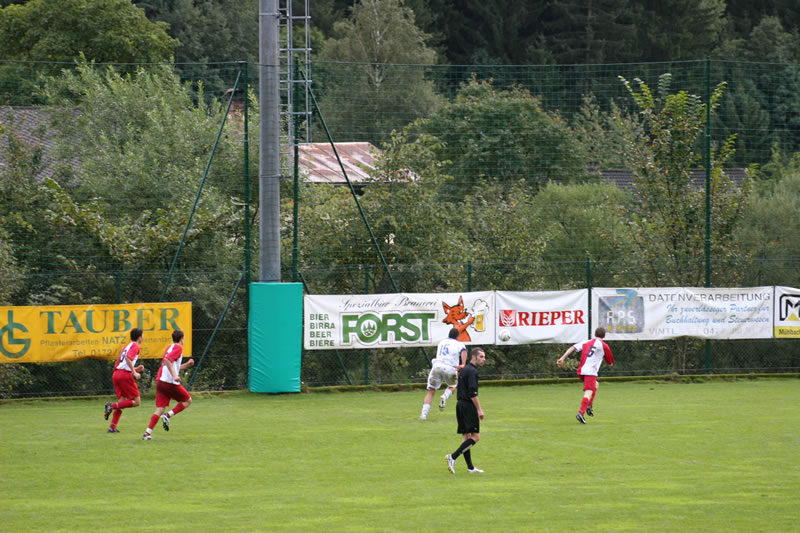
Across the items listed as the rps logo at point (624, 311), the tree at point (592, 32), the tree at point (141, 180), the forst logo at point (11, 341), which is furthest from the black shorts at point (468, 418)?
the tree at point (592, 32)

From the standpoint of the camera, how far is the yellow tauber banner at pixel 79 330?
21828 mm

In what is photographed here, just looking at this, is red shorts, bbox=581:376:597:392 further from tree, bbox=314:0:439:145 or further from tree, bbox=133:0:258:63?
tree, bbox=133:0:258:63

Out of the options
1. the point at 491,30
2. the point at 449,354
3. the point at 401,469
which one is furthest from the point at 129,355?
the point at 491,30

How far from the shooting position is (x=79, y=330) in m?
22.2

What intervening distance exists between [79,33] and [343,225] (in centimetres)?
2716

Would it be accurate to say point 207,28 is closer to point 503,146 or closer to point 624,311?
point 503,146

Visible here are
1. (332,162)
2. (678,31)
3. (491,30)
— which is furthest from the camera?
(491,30)

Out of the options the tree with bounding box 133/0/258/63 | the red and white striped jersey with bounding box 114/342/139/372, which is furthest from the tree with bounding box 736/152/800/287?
the tree with bounding box 133/0/258/63

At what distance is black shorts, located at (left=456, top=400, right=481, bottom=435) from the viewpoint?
1319 cm

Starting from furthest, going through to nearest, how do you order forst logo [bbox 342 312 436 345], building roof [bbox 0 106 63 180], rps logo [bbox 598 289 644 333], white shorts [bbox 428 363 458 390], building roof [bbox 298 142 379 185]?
building roof [bbox 0 106 63 180]
building roof [bbox 298 142 379 185]
rps logo [bbox 598 289 644 333]
forst logo [bbox 342 312 436 345]
white shorts [bbox 428 363 458 390]

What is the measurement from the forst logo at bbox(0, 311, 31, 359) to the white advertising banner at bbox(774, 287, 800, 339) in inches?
697

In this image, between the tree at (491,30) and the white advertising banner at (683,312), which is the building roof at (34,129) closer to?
the white advertising banner at (683,312)

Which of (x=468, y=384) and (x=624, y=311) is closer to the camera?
(x=468, y=384)

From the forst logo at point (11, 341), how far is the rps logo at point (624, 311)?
1329 centimetres
